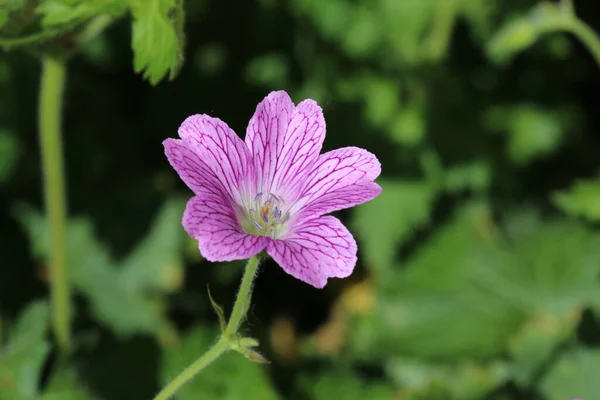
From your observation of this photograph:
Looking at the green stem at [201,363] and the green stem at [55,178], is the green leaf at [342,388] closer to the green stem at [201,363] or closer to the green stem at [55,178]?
the green stem at [55,178]

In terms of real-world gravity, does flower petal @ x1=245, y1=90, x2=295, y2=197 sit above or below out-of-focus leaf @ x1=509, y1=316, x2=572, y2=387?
above

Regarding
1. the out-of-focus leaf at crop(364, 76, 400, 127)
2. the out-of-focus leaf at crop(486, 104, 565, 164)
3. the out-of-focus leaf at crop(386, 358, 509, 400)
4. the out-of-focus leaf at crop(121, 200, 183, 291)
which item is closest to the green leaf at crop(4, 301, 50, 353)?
the out-of-focus leaf at crop(121, 200, 183, 291)

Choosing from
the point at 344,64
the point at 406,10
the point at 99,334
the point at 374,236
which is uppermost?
the point at 406,10

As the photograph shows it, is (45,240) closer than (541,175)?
Yes

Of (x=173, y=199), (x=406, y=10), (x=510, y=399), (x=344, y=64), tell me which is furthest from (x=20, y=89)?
(x=510, y=399)

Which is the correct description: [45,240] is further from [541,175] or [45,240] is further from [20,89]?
[541,175]

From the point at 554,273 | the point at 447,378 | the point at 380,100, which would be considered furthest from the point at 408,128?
the point at 447,378

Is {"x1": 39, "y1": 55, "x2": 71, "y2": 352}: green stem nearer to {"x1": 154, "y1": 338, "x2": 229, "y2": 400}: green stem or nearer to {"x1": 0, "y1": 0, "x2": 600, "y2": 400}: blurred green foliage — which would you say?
{"x1": 0, "y1": 0, "x2": 600, "y2": 400}: blurred green foliage
